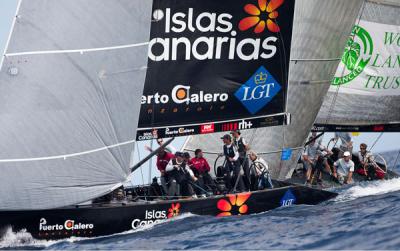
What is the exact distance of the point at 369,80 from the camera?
86.4 ft

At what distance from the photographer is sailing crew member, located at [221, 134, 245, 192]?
819 inches

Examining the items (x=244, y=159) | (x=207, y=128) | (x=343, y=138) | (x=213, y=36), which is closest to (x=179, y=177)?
(x=207, y=128)

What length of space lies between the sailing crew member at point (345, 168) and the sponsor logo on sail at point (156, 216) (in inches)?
233

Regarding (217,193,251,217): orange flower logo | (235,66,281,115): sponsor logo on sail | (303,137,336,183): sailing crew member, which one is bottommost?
(217,193,251,217): orange flower logo

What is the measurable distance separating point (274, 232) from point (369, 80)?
9.59m

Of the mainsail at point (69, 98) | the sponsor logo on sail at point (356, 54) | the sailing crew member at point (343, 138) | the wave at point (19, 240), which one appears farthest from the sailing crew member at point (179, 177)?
the sponsor logo on sail at point (356, 54)

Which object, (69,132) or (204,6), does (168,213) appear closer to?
(69,132)

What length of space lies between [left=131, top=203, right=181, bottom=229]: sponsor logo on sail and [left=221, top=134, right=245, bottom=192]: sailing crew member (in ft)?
6.00

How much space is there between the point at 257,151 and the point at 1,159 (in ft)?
24.9

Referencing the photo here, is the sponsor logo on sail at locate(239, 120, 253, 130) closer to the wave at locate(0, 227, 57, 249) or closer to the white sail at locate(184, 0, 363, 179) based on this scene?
the white sail at locate(184, 0, 363, 179)

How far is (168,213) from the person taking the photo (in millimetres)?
19250

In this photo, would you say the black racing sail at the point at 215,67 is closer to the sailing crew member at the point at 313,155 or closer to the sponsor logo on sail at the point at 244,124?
the sponsor logo on sail at the point at 244,124

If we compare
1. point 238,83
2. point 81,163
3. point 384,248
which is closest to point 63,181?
point 81,163

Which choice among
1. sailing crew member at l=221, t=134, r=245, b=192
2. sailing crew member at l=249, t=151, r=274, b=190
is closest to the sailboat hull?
sailing crew member at l=249, t=151, r=274, b=190
